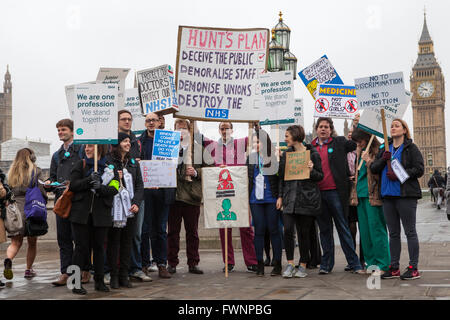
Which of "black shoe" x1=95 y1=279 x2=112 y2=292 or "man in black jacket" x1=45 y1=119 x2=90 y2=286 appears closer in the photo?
"black shoe" x1=95 y1=279 x2=112 y2=292

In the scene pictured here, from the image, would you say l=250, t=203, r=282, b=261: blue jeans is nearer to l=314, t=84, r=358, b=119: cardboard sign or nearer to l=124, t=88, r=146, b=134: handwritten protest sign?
l=314, t=84, r=358, b=119: cardboard sign

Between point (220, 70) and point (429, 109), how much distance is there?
137051 mm

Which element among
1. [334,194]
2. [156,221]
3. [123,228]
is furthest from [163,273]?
[334,194]

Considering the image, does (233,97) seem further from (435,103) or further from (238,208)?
(435,103)

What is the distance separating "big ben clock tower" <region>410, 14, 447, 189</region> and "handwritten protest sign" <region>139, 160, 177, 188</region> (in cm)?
13351

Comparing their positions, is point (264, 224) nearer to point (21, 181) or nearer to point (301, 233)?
point (301, 233)

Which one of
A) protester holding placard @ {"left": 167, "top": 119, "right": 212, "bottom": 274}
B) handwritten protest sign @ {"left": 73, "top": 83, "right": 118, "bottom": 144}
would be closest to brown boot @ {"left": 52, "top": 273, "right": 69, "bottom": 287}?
protester holding placard @ {"left": 167, "top": 119, "right": 212, "bottom": 274}

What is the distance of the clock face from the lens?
13712 centimetres

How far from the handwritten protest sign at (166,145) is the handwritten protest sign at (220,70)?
20.2 inches

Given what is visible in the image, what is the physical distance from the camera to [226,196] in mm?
8078

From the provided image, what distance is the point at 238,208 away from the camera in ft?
26.4

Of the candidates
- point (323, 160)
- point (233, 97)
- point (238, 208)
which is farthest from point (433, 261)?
point (233, 97)

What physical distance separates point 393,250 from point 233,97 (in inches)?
119

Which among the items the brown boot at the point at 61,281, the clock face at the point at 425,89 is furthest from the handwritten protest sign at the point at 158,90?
the clock face at the point at 425,89
